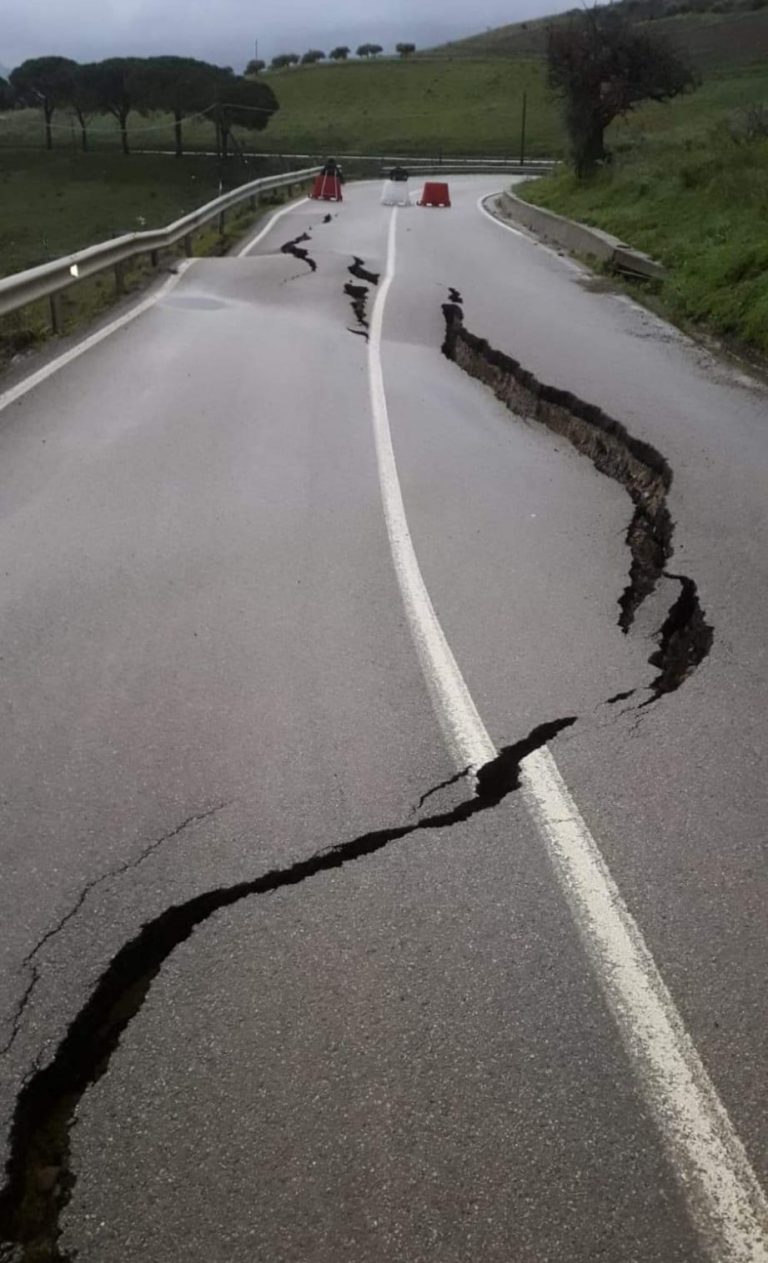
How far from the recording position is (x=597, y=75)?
92.5 feet

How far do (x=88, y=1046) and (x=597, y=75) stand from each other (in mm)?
30783

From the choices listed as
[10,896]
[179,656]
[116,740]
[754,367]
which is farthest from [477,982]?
[754,367]

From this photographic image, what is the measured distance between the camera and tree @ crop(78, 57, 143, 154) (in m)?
64.2

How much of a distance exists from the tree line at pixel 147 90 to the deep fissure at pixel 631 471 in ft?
187

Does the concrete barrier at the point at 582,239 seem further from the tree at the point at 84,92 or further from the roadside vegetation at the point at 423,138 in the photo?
the tree at the point at 84,92

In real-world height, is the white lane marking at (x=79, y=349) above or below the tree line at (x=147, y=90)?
below

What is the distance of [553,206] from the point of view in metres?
27.4

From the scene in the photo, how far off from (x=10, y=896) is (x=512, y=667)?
242 cm

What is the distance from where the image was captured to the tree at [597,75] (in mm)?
28047

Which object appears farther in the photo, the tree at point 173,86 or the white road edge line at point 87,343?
the tree at point 173,86

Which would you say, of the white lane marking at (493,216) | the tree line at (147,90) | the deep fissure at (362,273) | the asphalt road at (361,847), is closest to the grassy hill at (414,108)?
the tree line at (147,90)

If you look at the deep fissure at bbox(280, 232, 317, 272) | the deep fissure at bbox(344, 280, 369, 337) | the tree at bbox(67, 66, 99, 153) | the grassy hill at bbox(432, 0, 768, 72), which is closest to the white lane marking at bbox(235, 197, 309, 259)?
the deep fissure at bbox(280, 232, 317, 272)

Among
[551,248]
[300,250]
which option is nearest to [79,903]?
[300,250]

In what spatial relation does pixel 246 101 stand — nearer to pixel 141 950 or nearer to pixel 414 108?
pixel 414 108
